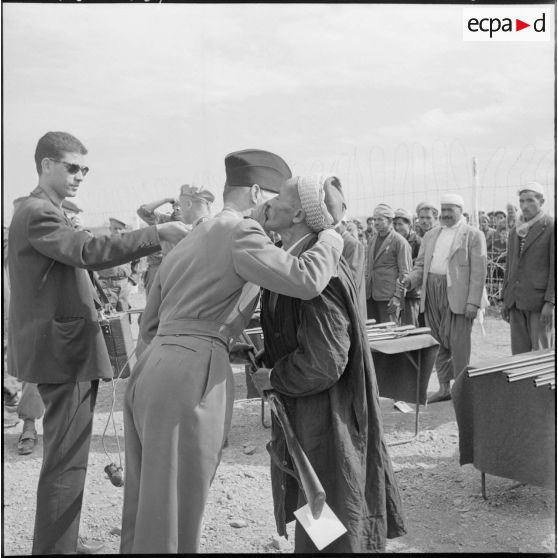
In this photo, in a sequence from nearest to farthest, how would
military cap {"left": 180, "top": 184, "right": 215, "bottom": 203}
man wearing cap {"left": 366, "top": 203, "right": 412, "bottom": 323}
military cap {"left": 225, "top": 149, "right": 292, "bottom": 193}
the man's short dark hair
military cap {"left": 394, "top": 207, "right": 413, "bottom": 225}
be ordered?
military cap {"left": 225, "top": 149, "right": 292, "bottom": 193}
the man's short dark hair
military cap {"left": 180, "top": 184, "right": 215, "bottom": 203}
man wearing cap {"left": 366, "top": 203, "right": 412, "bottom": 323}
military cap {"left": 394, "top": 207, "right": 413, "bottom": 225}

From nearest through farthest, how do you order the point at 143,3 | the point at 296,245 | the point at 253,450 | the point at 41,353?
1. the point at 296,245
2. the point at 143,3
3. the point at 41,353
4. the point at 253,450

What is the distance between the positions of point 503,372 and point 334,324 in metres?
1.49

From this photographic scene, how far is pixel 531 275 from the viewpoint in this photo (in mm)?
5664

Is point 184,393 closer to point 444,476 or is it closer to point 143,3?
point 143,3

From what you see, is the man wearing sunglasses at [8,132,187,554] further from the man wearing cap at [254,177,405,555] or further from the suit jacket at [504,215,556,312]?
the suit jacket at [504,215,556,312]

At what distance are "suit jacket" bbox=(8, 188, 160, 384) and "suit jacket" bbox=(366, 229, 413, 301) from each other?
15.5 feet

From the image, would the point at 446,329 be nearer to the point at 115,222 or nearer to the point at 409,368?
the point at 409,368

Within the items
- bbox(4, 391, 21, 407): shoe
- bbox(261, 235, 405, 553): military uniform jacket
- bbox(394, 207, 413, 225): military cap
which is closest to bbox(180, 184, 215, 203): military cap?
bbox(261, 235, 405, 553): military uniform jacket

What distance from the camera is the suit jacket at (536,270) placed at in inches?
219

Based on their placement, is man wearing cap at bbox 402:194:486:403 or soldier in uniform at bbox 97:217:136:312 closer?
man wearing cap at bbox 402:194:486:403

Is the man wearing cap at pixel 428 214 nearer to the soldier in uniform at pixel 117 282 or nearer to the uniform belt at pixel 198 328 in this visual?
the soldier in uniform at pixel 117 282

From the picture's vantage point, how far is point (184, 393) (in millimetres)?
2426

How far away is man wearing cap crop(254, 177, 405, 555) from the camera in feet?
8.17

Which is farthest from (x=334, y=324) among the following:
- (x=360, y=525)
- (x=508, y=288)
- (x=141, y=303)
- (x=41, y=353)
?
(x=141, y=303)
